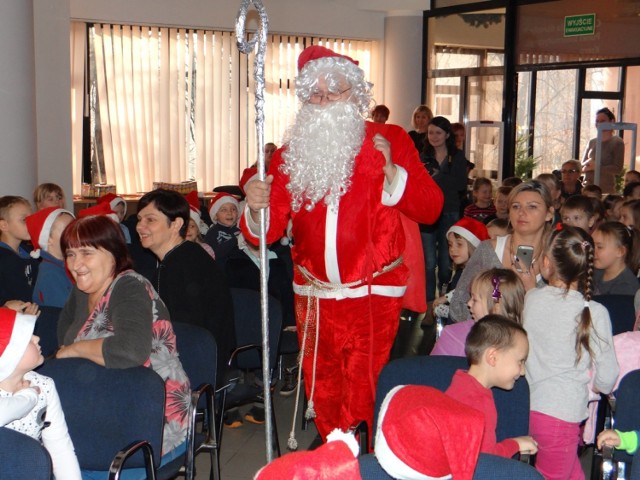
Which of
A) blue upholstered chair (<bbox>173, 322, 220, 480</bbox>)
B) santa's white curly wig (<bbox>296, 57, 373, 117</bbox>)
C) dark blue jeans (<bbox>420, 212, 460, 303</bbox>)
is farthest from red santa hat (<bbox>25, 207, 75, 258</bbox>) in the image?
dark blue jeans (<bbox>420, 212, 460, 303</bbox>)

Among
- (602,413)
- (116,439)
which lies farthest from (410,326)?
(116,439)

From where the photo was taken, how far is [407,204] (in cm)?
333

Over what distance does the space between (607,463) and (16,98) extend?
4.94m

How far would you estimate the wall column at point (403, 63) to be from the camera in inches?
446

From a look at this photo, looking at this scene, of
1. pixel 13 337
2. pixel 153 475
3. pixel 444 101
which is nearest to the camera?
pixel 13 337

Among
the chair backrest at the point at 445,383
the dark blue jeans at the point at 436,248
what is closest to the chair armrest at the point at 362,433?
the chair backrest at the point at 445,383

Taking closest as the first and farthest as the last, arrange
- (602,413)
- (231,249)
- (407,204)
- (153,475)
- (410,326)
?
1. (153,475)
2. (407,204)
3. (602,413)
4. (231,249)
5. (410,326)

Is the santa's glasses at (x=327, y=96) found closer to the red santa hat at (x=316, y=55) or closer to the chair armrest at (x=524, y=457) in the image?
the red santa hat at (x=316, y=55)

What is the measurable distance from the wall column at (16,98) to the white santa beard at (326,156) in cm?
337

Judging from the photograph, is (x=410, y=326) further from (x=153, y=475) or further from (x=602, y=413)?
(x=153, y=475)

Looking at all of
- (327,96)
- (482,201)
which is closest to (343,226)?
(327,96)

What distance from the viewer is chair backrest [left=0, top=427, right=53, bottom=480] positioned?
2.21 m

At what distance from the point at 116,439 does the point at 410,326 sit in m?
4.41

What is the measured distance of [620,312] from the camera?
13.0ft
